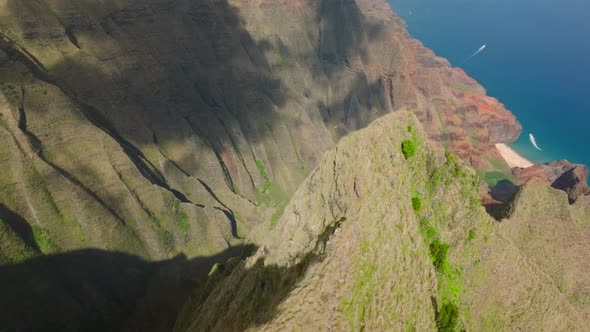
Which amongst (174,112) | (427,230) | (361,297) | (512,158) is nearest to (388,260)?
(361,297)

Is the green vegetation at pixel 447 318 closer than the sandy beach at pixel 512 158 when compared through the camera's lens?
Yes

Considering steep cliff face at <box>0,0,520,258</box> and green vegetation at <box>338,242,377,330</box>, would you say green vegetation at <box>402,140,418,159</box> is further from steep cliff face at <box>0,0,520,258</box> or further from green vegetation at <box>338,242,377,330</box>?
steep cliff face at <box>0,0,520,258</box>

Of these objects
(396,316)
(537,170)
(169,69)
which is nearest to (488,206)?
(396,316)

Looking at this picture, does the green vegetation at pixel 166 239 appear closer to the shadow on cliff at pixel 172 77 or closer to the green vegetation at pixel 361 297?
the shadow on cliff at pixel 172 77

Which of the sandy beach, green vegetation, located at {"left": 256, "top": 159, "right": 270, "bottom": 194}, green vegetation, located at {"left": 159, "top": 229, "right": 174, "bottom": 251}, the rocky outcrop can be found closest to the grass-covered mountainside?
green vegetation, located at {"left": 159, "top": 229, "right": 174, "bottom": 251}

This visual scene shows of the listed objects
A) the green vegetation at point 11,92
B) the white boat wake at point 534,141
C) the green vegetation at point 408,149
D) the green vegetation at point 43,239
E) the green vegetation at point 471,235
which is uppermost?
the green vegetation at point 408,149

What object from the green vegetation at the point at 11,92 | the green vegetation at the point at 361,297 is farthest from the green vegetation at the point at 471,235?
the green vegetation at the point at 11,92
